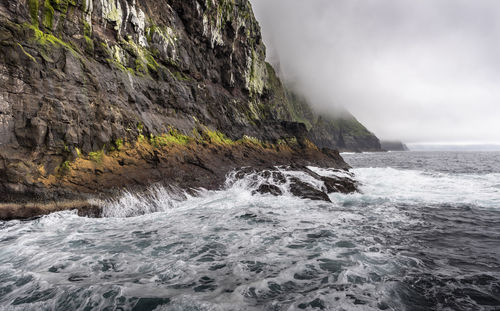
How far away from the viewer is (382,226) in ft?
30.3

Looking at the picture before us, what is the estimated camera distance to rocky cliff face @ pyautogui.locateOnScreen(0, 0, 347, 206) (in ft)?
31.0

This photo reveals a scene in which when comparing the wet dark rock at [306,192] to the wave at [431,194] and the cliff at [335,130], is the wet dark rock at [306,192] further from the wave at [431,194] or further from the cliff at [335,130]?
the cliff at [335,130]

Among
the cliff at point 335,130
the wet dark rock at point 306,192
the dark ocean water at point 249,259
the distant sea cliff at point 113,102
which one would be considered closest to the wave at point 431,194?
the wet dark rock at point 306,192

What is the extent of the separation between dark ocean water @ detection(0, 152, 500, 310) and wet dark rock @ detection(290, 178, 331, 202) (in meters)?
2.28

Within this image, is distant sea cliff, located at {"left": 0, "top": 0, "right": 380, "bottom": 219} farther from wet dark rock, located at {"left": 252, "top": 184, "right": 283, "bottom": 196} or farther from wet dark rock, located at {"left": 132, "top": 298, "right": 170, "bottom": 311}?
wet dark rock, located at {"left": 132, "top": 298, "right": 170, "bottom": 311}

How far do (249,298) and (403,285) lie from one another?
129 inches

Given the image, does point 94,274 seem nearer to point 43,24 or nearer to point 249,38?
point 43,24

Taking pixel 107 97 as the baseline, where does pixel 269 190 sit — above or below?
below

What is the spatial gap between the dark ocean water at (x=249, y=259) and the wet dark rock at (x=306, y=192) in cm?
228

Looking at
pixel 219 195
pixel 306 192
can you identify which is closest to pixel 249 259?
pixel 219 195

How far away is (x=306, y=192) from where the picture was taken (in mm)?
14531

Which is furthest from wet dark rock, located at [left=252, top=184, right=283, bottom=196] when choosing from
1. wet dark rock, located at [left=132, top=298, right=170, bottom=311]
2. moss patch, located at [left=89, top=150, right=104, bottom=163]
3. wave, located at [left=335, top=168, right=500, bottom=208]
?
wet dark rock, located at [left=132, top=298, right=170, bottom=311]

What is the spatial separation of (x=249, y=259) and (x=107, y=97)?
12161mm

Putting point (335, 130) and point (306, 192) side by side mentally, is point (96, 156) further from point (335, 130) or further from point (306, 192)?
point (335, 130)
